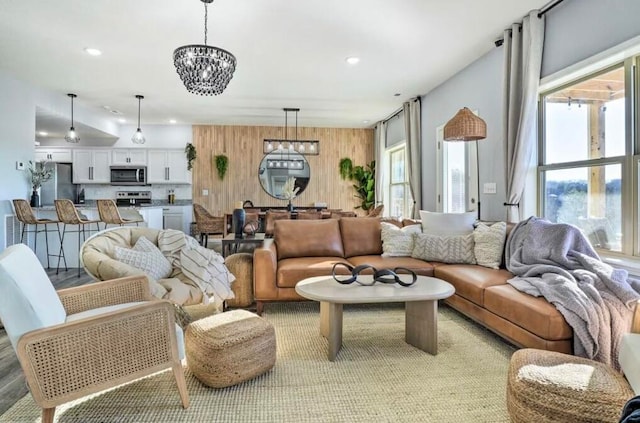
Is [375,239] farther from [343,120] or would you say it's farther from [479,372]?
[343,120]

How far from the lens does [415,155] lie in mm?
6273

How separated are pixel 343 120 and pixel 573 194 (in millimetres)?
5514

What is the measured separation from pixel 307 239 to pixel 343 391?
2.07m

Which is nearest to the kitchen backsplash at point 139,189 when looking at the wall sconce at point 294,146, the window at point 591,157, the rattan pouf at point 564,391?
the wall sconce at point 294,146

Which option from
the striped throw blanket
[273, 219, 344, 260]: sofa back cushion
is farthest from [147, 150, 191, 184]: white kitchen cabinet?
the striped throw blanket

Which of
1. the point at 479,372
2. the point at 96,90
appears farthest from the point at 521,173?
the point at 96,90

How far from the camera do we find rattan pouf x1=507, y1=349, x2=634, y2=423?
1.39 metres

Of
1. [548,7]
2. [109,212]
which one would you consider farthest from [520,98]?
[109,212]

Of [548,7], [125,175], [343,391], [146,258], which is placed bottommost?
[343,391]

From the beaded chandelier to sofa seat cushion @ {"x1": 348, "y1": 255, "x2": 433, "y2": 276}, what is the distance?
7.07 ft

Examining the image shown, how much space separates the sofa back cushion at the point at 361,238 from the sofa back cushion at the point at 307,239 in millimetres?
84

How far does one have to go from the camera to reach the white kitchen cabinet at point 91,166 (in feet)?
26.7

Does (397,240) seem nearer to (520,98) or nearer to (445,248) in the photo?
(445,248)

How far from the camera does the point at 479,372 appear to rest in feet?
7.34
